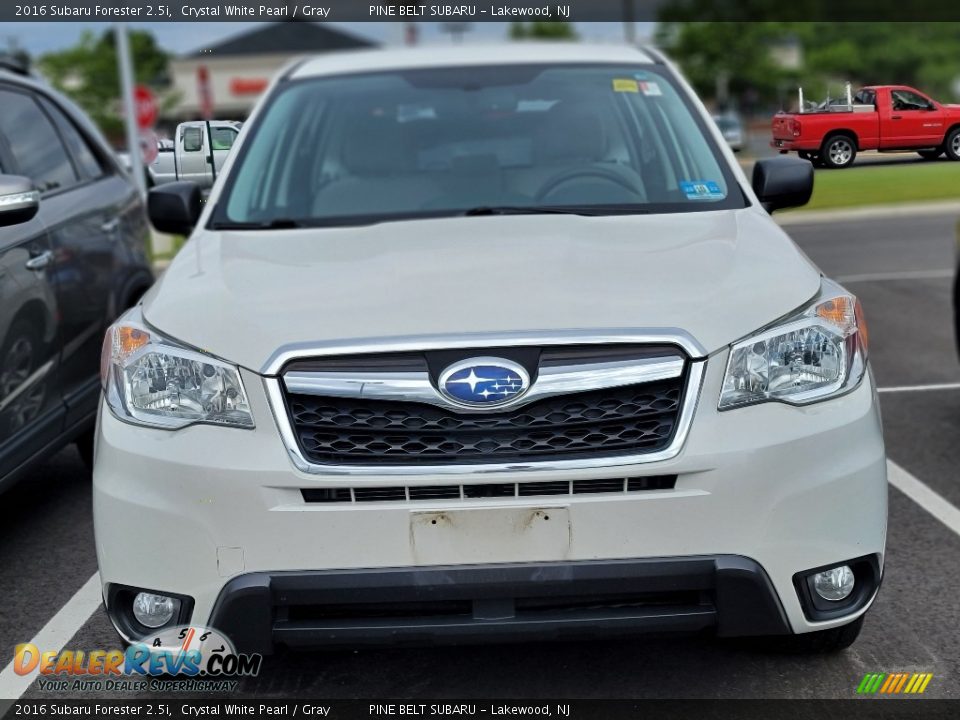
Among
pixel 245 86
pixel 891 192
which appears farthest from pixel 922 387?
pixel 245 86

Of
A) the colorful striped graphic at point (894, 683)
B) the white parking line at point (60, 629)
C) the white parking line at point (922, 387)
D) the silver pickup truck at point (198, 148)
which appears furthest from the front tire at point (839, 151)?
the white parking line at point (922, 387)

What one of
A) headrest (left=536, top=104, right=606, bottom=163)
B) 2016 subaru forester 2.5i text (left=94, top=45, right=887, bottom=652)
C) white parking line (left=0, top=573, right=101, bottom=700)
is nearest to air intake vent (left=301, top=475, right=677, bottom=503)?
2016 subaru forester 2.5i text (left=94, top=45, right=887, bottom=652)

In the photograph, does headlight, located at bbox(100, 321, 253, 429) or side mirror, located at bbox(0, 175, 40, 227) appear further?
side mirror, located at bbox(0, 175, 40, 227)

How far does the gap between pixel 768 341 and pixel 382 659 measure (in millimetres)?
1482

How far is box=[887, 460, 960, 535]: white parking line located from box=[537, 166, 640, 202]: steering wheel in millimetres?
1915

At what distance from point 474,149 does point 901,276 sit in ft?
29.6

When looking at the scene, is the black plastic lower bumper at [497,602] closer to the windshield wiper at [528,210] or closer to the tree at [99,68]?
the windshield wiper at [528,210]

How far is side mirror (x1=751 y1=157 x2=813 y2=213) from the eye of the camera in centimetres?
421

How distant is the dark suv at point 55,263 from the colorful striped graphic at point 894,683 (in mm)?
3010

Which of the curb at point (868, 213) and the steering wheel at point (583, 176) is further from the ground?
the steering wheel at point (583, 176)

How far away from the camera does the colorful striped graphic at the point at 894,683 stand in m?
3.47

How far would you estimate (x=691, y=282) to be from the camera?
3268 mm

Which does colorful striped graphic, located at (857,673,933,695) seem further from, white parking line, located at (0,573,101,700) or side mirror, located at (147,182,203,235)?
side mirror, located at (147,182,203,235)

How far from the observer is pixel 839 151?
4254 mm
